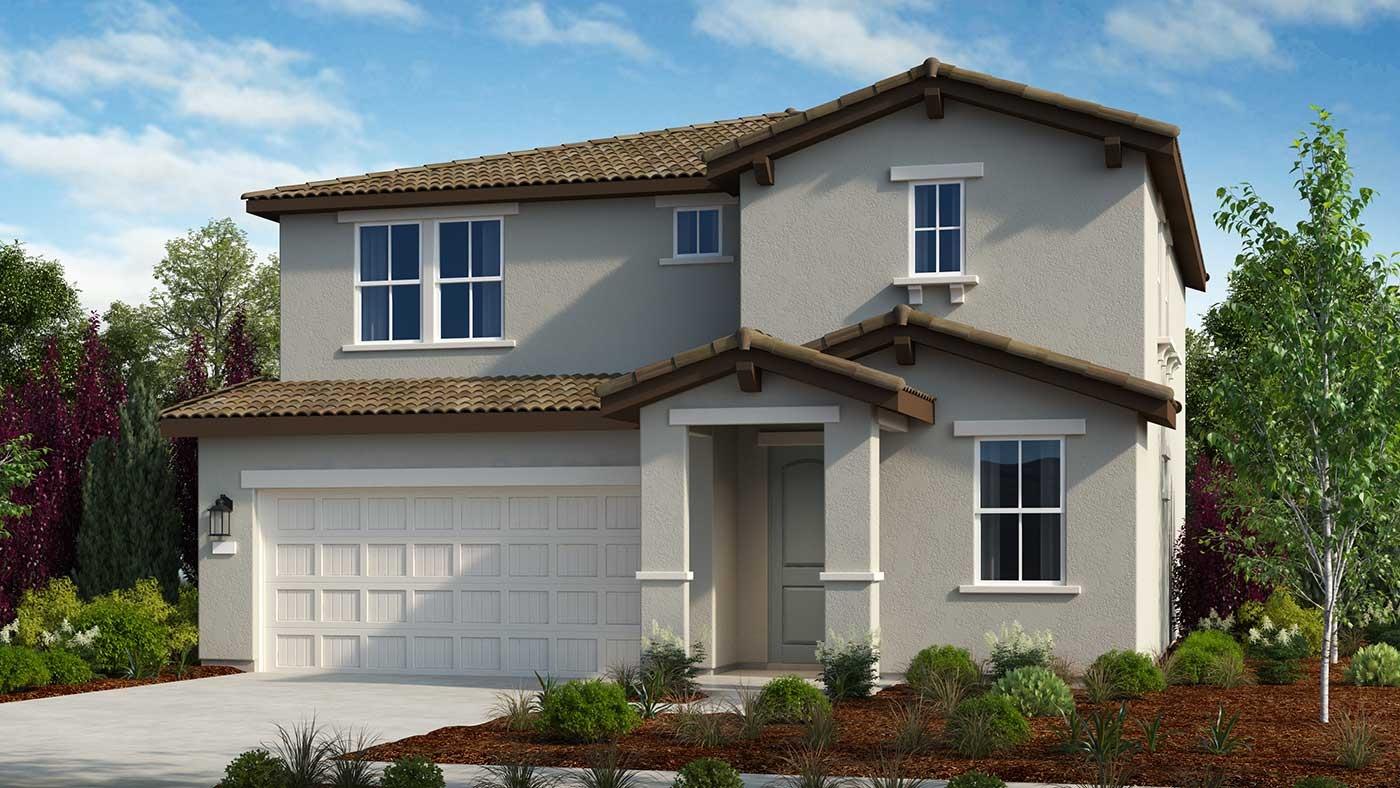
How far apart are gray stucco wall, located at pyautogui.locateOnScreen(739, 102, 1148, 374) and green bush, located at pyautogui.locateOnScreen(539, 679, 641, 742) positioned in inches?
286

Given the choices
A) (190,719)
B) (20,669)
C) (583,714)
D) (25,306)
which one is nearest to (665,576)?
(583,714)

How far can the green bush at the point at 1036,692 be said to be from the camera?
14227mm

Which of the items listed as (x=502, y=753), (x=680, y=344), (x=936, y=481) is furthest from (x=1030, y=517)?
(x=502, y=753)

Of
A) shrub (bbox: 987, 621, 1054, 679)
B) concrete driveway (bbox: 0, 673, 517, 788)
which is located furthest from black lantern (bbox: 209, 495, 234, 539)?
shrub (bbox: 987, 621, 1054, 679)

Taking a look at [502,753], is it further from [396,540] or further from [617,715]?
[396,540]

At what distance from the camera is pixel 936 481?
1794 centimetres

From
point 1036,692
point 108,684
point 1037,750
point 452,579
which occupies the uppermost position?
point 452,579

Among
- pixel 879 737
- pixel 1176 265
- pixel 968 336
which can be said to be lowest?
pixel 879 737

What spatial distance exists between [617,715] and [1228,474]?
40.6ft

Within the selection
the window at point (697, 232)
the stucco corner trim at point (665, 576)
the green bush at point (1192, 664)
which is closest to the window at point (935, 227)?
the window at point (697, 232)

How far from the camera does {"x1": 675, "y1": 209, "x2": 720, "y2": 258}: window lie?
21.0m

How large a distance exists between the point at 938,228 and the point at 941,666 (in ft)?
18.2

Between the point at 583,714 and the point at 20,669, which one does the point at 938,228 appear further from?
the point at 20,669

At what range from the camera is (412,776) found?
10.2m
